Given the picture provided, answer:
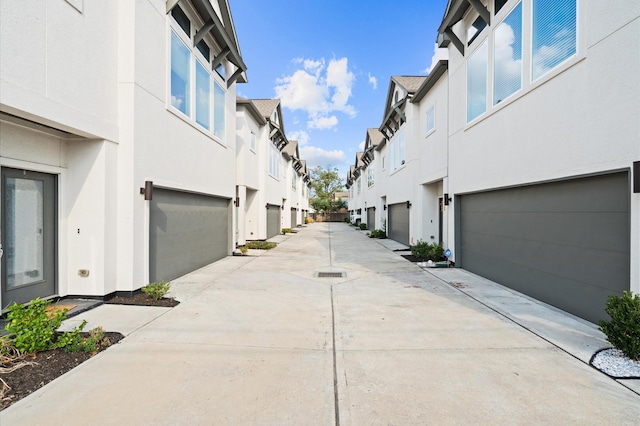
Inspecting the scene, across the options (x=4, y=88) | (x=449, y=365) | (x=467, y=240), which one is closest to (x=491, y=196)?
(x=467, y=240)

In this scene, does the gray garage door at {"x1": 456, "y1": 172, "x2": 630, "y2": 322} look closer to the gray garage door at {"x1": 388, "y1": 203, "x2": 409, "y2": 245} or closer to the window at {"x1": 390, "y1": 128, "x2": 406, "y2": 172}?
the gray garage door at {"x1": 388, "y1": 203, "x2": 409, "y2": 245}

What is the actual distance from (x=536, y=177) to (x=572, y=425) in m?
4.62

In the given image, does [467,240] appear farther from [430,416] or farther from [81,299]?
[81,299]

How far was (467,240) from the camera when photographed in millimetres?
9164

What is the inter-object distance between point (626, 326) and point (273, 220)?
713 inches

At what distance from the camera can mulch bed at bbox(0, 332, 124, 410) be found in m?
2.87

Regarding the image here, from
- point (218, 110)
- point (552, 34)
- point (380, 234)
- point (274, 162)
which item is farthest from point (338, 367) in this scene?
point (274, 162)

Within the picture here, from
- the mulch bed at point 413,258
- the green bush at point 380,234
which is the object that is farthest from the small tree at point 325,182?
the mulch bed at point 413,258

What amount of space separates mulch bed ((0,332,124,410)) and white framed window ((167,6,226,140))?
5551 millimetres

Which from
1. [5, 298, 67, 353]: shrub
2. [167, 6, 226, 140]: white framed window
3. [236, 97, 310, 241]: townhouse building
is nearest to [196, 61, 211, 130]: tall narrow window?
[167, 6, 226, 140]: white framed window

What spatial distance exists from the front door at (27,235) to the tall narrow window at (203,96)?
4.44 meters

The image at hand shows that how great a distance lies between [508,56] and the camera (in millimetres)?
6852

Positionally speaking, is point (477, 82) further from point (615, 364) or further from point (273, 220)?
point (273, 220)

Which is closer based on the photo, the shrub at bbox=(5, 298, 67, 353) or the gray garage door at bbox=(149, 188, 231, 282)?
the shrub at bbox=(5, 298, 67, 353)
